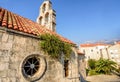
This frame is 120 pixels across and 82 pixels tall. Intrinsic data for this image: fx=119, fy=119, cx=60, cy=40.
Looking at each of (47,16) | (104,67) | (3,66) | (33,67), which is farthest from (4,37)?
(104,67)

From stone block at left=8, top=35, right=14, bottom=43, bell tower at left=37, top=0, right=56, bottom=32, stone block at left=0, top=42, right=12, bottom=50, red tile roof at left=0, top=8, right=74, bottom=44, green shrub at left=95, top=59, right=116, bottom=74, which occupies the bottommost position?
green shrub at left=95, top=59, right=116, bottom=74

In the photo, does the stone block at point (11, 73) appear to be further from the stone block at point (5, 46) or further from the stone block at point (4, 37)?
the stone block at point (4, 37)

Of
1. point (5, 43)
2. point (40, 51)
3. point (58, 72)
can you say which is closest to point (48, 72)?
point (58, 72)

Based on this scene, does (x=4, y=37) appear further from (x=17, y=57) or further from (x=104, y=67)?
(x=104, y=67)

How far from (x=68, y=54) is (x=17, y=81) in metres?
3.54

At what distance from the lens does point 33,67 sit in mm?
6355

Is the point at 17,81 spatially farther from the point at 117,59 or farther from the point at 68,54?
the point at 117,59

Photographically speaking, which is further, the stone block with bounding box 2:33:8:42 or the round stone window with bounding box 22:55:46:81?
the round stone window with bounding box 22:55:46:81

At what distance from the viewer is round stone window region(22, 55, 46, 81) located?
232 inches

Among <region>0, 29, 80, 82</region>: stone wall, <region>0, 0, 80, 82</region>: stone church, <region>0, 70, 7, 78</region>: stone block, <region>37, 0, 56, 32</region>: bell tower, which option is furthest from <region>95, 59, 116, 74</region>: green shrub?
<region>0, 70, 7, 78</region>: stone block

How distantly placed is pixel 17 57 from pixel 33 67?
46.2 inches

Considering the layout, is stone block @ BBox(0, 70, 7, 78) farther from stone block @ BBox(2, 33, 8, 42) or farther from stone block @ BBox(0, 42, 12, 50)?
stone block @ BBox(2, 33, 8, 42)

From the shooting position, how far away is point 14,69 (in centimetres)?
535

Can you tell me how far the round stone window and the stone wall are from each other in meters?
0.12
